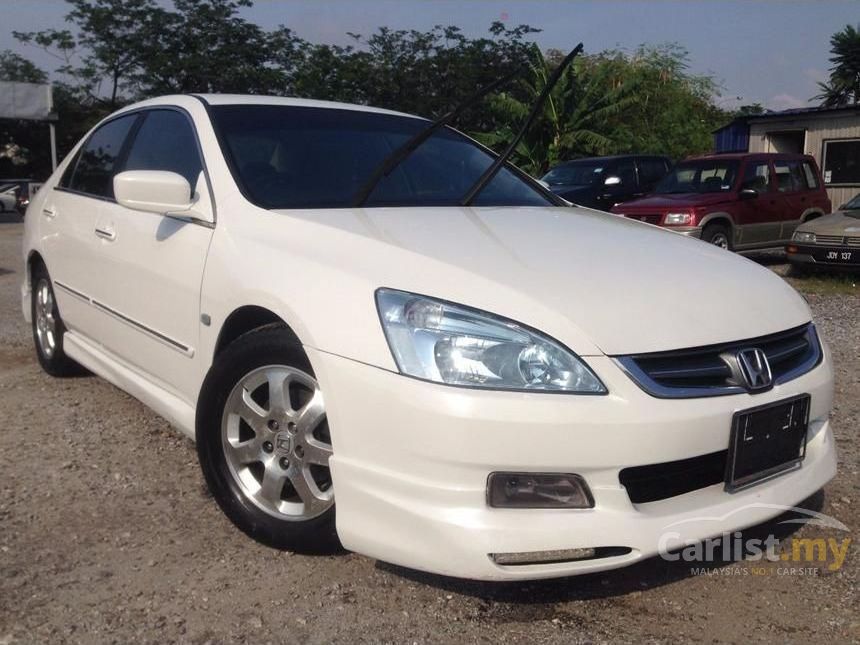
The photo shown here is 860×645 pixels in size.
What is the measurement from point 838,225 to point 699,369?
950 cm

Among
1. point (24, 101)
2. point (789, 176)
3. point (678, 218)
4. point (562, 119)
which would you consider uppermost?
point (562, 119)

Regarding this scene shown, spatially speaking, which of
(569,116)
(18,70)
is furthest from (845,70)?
(18,70)

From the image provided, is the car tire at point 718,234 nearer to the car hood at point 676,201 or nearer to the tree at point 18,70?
the car hood at point 676,201

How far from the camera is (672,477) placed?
2299mm

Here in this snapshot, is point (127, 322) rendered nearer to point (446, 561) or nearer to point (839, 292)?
point (446, 561)

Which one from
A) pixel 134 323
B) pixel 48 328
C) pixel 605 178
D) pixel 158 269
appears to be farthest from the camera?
pixel 605 178

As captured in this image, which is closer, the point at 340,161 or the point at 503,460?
the point at 503,460

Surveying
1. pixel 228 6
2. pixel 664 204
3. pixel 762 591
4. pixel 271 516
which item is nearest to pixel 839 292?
pixel 664 204

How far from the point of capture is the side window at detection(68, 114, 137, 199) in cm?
414

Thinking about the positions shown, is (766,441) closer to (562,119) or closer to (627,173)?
(627,173)

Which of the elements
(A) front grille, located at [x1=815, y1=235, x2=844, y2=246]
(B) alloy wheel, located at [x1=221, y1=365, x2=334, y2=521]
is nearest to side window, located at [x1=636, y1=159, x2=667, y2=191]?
(A) front grille, located at [x1=815, y1=235, x2=844, y2=246]

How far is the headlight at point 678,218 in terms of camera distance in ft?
36.4

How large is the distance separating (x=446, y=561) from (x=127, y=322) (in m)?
2.02

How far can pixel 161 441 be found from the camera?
3.84 metres
